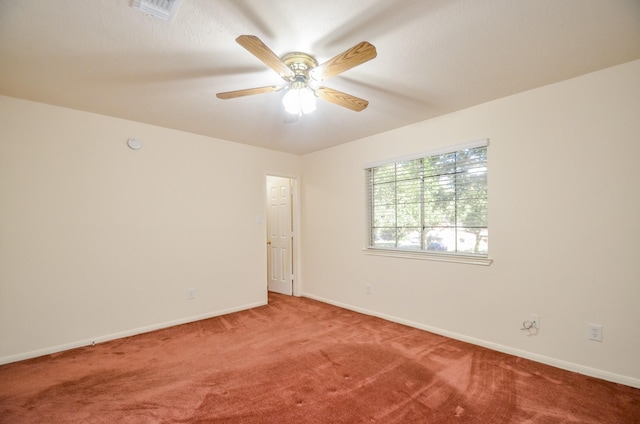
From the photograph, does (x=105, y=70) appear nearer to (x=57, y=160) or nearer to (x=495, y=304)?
(x=57, y=160)

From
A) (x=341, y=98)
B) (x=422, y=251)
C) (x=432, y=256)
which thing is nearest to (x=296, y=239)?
(x=422, y=251)

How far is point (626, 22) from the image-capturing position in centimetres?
169

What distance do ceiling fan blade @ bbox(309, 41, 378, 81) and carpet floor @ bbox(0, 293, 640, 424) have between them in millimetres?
2177

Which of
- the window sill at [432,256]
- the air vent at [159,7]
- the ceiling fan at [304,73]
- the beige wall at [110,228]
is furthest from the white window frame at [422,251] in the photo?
the air vent at [159,7]

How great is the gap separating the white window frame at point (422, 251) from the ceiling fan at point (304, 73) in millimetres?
1357

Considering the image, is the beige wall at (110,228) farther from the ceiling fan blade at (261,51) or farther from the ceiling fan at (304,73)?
the ceiling fan blade at (261,51)

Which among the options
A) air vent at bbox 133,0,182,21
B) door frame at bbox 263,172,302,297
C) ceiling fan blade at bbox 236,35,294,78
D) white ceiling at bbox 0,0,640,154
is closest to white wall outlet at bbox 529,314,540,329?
white ceiling at bbox 0,0,640,154

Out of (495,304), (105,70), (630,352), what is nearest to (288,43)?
(105,70)

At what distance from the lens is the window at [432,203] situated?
9.57 ft

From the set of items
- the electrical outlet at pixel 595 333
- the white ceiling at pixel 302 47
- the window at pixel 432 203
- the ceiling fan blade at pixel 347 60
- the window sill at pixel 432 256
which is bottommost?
the electrical outlet at pixel 595 333

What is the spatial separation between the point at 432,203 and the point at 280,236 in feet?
9.22

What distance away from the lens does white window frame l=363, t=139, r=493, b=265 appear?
2.87 m

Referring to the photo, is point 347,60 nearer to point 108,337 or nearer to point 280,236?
point 108,337

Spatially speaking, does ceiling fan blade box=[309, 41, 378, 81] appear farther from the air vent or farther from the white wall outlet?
the white wall outlet
